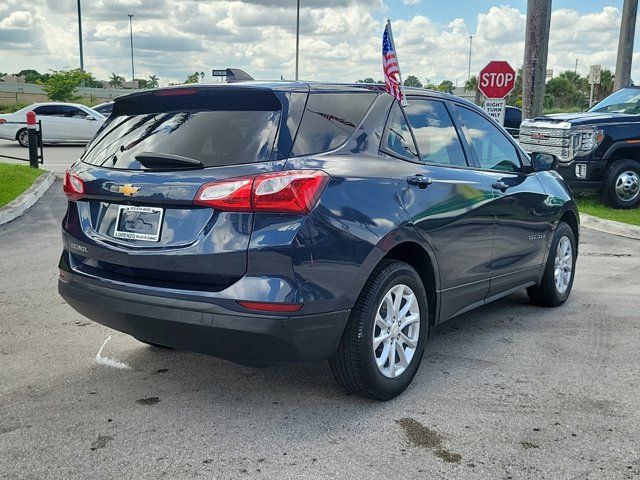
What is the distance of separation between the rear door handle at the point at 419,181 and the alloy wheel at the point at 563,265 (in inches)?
92.7

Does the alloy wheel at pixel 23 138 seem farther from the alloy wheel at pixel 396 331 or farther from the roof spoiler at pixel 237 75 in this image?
the alloy wheel at pixel 396 331

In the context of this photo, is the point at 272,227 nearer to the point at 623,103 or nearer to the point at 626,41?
the point at 623,103

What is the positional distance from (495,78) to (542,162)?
8593mm

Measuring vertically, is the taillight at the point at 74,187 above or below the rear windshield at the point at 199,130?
below

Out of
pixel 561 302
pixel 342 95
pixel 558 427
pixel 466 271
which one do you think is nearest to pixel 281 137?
pixel 342 95

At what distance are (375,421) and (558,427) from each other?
3.13 ft

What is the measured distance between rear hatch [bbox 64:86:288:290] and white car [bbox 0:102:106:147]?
2025 centimetres

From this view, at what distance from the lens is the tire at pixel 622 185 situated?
11977mm

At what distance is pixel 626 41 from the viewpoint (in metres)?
19.0

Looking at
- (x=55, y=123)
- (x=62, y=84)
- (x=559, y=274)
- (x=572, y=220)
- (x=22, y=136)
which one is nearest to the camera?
(x=559, y=274)

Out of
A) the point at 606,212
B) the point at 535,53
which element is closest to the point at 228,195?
the point at 606,212

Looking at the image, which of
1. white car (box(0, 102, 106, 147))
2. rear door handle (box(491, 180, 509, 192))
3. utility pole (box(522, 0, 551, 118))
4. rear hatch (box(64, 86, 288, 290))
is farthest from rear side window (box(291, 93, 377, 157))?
white car (box(0, 102, 106, 147))

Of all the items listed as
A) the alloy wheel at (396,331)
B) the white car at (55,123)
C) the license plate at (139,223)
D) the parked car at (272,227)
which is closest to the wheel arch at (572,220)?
the parked car at (272,227)

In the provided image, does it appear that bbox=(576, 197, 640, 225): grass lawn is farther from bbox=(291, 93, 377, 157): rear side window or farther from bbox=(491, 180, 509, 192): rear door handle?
bbox=(291, 93, 377, 157): rear side window
